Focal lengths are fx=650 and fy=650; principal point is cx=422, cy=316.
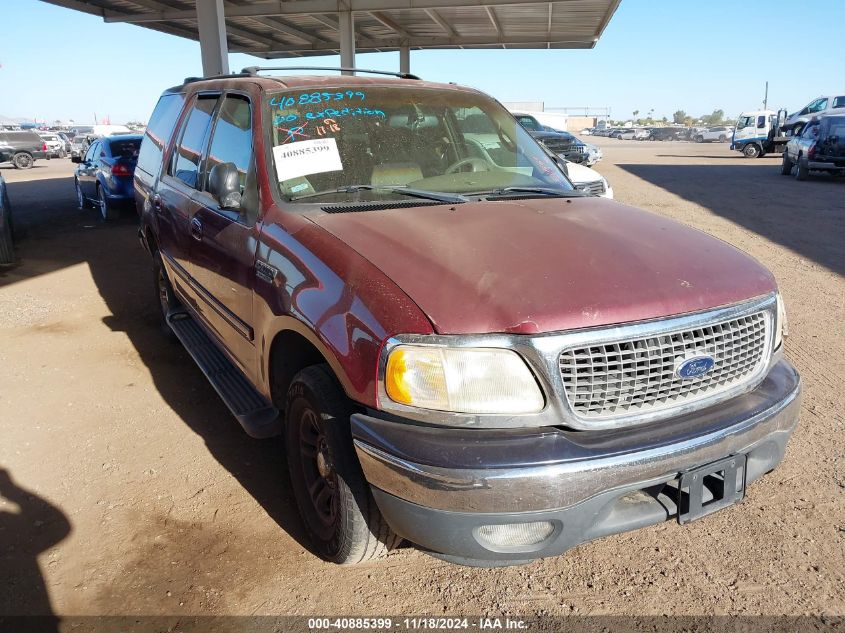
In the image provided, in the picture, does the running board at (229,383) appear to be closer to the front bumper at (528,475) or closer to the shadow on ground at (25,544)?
the shadow on ground at (25,544)

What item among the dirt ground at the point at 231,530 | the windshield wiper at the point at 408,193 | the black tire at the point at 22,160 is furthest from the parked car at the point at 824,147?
the black tire at the point at 22,160

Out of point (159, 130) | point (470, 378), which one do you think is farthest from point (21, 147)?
point (470, 378)

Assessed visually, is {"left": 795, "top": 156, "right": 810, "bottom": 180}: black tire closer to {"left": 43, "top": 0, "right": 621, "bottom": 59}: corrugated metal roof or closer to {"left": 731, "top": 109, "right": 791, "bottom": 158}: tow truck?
{"left": 43, "top": 0, "right": 621, "bottom": 59}: corrugated metal roof

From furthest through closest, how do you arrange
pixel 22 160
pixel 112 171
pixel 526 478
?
pixel 22 160 → pixel 112 171 → pixel 526 478

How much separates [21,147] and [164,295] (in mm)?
30433

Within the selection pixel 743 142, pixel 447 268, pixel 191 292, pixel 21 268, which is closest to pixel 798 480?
pixel 447 268

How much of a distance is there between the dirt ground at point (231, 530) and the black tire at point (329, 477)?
0.18 metres

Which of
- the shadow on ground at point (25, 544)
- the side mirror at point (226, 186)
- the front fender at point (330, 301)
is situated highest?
→ the side mirror at point (226, 186)

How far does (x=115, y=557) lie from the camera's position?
2801 millimetres

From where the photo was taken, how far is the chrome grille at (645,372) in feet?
6.78

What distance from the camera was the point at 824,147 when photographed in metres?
17.3

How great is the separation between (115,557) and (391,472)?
1.54 m

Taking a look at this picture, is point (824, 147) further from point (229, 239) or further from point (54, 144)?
point (54, 144)

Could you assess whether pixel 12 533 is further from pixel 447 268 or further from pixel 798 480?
pixel 798 480
